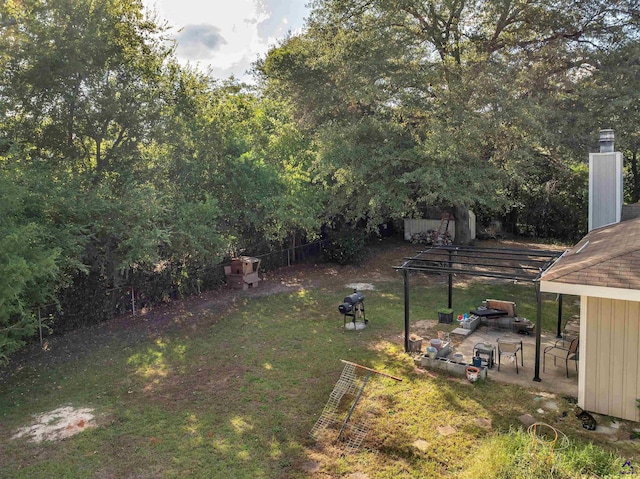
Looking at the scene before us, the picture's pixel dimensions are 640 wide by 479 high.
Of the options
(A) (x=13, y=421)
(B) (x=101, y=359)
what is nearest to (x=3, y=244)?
(A) (x=13, y=421)

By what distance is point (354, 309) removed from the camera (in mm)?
10844

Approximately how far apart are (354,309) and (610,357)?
5672 mm

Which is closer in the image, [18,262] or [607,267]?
[607,267]

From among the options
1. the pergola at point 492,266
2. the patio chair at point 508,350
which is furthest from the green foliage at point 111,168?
the patio chair at point 508,350

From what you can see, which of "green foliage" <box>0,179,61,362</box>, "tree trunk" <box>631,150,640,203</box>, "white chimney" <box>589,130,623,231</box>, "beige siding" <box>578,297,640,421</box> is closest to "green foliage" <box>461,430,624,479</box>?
"beige siding" <box>578,297,640,421</box>

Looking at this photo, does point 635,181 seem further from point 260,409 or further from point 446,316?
point 260,409

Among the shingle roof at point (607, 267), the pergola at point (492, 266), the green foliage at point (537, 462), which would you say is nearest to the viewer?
the green foliage at point (537, 462)

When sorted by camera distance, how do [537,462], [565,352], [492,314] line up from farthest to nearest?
[492,314]
[565,352]
[537,462]

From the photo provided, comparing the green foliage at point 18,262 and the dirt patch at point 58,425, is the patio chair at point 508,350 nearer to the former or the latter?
the dirt patch at point 58,425

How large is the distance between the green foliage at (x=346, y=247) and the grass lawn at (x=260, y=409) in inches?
250

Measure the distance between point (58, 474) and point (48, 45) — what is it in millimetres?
9259

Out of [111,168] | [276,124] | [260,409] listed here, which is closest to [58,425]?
[260,409]

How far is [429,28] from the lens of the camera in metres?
15.2

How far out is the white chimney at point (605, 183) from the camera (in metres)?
9.99
